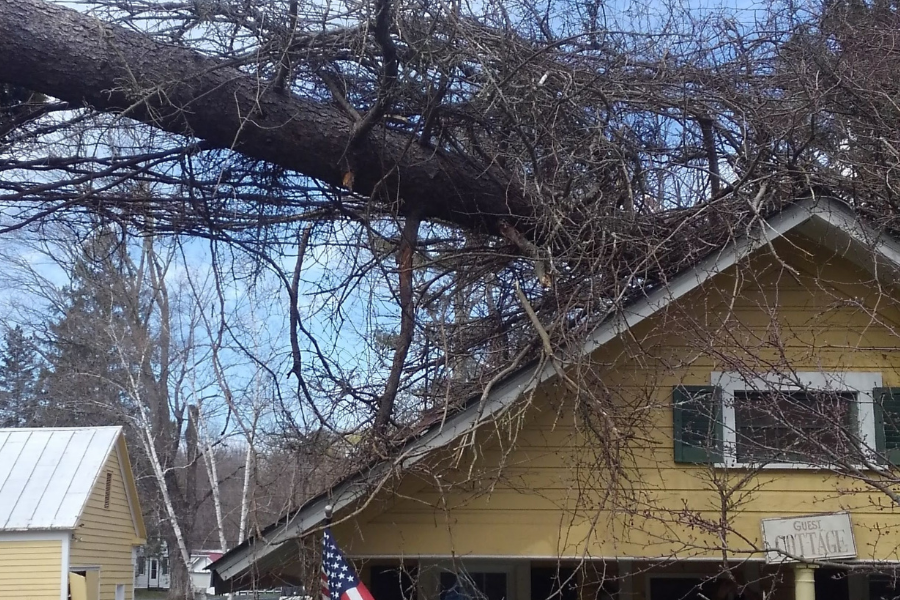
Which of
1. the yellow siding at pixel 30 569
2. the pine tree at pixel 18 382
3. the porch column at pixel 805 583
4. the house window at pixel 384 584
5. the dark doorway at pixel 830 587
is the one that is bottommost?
the yellow siding at pixel 30 569

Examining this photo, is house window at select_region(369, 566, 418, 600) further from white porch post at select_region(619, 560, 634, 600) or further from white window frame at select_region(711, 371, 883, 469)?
white window frame at select_region(711, 371, 883, 469)

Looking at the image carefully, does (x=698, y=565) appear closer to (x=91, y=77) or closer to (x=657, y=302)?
(x=657, y=302)

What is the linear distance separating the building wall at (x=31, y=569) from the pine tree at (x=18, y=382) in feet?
50.3

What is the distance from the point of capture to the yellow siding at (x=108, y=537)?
2391 centimetres

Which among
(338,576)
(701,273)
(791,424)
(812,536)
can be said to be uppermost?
(701,273)

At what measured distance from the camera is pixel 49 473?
23.5 m

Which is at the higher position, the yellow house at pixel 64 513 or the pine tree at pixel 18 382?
the pine tree at pixel 18 382

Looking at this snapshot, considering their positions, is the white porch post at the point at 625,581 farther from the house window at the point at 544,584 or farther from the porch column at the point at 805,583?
the porch column at the point at 805,583

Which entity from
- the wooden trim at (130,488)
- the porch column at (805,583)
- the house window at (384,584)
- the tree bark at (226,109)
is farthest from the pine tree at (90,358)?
the porch column at (805,583)

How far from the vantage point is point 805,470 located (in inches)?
260

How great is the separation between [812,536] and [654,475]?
3.58 feet

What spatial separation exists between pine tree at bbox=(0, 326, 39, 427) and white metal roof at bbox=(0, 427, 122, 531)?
12.4 meters

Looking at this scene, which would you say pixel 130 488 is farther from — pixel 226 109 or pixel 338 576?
pixel 226 109

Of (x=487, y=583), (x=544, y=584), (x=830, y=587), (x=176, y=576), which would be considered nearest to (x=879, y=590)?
(x=830, y=587)
